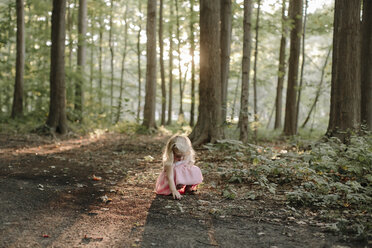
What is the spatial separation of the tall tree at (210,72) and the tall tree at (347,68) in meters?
3.09

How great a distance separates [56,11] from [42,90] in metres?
5.40

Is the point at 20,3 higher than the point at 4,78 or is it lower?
higher

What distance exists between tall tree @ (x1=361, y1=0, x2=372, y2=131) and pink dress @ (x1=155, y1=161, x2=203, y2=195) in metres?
6.46

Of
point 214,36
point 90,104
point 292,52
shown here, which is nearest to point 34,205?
point 214,36

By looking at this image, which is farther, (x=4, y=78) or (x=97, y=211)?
(x=4, y=78)

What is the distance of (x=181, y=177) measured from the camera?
499 centimetres

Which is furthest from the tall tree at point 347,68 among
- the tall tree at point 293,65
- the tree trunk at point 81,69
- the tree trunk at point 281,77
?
the tree trunk at point 81,69

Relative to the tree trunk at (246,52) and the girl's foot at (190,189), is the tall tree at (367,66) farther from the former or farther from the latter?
the girl's foot at (190,189)

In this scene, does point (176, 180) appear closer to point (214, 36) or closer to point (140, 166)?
point (140, 166)

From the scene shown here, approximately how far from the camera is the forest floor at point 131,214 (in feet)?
11.0

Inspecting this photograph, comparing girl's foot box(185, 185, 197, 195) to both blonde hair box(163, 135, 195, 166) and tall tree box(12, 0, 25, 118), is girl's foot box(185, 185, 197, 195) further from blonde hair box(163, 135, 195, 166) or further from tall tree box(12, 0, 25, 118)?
tall tree box(12, 0, 25, 118)

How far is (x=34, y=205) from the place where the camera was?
14.3ft

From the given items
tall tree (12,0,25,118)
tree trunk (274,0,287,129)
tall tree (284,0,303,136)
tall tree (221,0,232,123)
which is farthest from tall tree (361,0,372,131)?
tall tree (12,0,25,118)

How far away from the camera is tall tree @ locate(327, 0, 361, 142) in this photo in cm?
779
